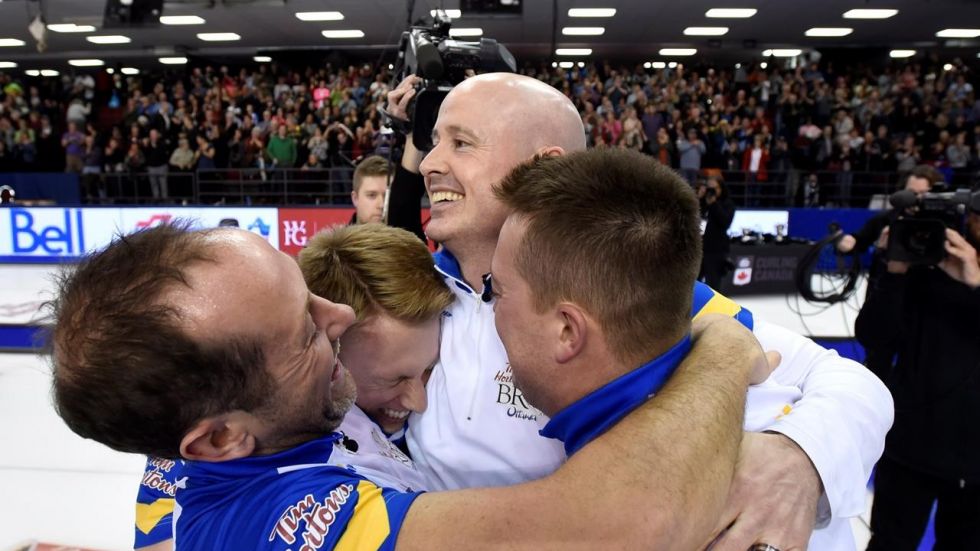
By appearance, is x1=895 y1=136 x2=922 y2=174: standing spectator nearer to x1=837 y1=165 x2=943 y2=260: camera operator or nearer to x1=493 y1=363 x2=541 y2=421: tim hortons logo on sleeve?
x1=837 y1=165 x2=943 y2=260: camera operator

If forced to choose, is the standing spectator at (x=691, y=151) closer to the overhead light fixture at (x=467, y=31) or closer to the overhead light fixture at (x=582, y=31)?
the overhead light fixture at (x=582, y=31)

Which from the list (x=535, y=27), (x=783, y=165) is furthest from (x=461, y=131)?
(x=535, y=27)

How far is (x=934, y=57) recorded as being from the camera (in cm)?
1791

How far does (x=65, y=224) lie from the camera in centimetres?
977

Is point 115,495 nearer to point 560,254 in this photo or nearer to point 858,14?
point 560,254

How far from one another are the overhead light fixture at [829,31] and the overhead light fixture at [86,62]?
19.4m

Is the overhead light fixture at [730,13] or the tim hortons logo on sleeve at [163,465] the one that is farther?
the overhead light fixture at [730,13]

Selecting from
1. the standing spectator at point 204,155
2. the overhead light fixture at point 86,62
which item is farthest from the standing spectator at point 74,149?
the overhead light fixture at point 86,62

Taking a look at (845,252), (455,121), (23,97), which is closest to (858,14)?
(845,252)

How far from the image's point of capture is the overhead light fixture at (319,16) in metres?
14.9

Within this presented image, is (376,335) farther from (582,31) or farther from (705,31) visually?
(705,31)

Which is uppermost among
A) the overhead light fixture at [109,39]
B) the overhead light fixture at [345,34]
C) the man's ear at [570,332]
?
the overhead light fixture at [345,34]

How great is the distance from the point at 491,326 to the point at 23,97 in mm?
20026

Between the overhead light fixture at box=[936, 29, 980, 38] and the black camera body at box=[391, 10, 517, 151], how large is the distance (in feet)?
60.9
